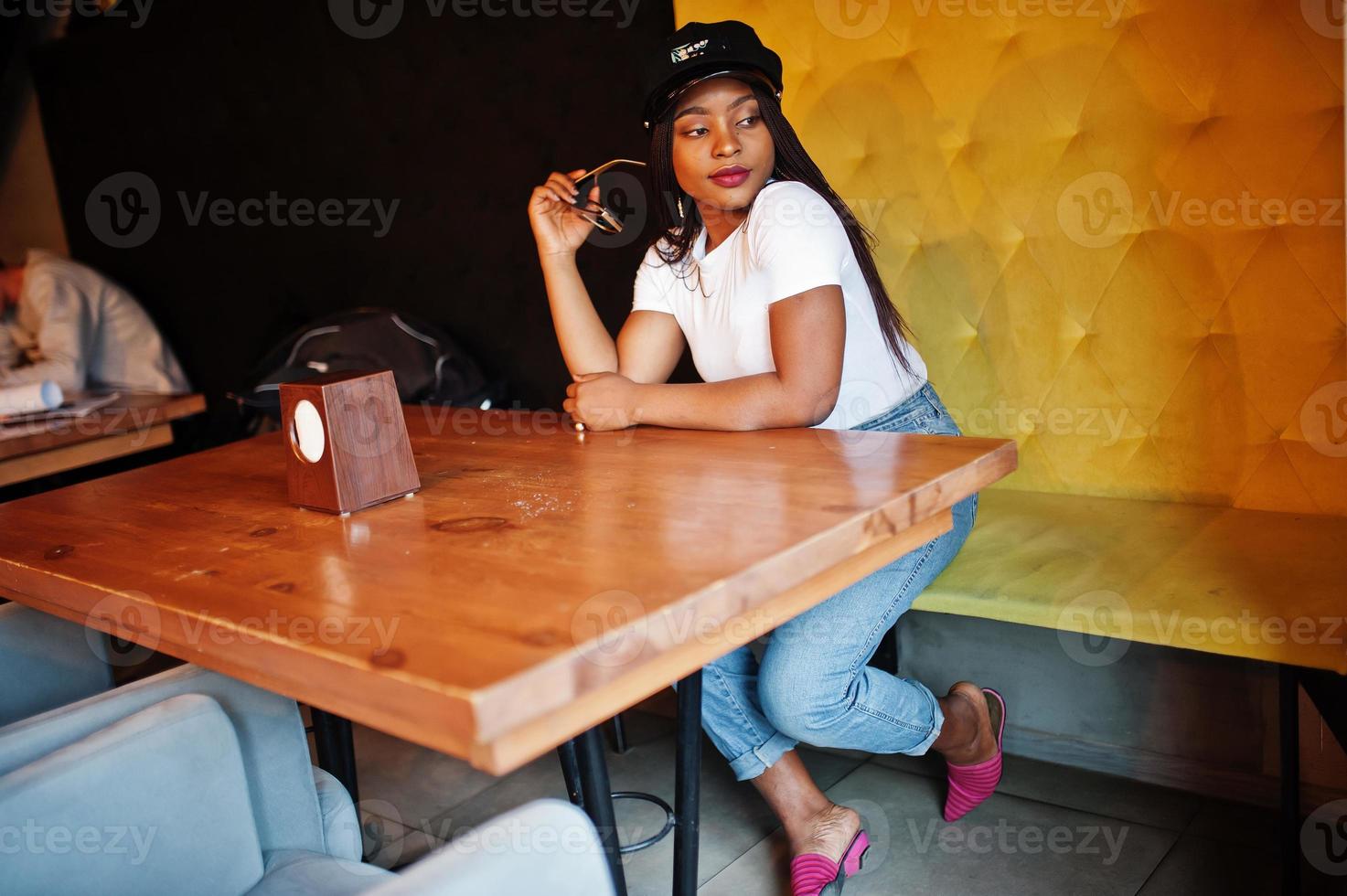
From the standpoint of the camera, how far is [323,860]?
132cm

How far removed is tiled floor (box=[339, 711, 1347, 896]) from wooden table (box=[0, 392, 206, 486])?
56.2 inches

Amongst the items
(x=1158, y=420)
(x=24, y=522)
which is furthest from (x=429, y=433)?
(x=1158, y=420)

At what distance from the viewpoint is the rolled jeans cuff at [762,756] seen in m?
1.86

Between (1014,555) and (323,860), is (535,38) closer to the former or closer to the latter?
(1014,555)

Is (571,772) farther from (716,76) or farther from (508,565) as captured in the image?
(716,76)

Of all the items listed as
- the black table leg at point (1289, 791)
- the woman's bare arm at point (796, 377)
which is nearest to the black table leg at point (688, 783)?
the woman's bare arm at point (796, 377)

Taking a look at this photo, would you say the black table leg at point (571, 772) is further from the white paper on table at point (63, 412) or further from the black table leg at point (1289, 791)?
the white paper on table at point (63, 412)

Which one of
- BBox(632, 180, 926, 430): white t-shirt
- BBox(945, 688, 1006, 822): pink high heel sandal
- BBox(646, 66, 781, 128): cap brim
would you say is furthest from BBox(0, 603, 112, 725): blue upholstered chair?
BBox(945, 688, 1006, 822): pink high heel sandal

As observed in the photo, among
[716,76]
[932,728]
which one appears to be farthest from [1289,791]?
[716,76]

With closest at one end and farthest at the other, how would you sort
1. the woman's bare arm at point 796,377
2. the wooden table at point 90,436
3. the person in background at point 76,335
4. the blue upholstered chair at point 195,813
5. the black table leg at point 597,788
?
the blue upholstered chair at point 195,813, the black table leg at point 597,788, the woman's bare arm at point 796,377, the wooden table at point 90,436, the person in background at point 76,335

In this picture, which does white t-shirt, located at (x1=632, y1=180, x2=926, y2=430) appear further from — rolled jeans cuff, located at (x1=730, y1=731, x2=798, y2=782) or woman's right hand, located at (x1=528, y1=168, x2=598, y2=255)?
rolled jeans cuff, located at (x1=730, y1=731, x2=798, y2=782)

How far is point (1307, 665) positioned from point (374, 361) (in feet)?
8.51

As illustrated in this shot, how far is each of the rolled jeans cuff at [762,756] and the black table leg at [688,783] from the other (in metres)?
0.24

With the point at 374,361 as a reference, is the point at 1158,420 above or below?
below
